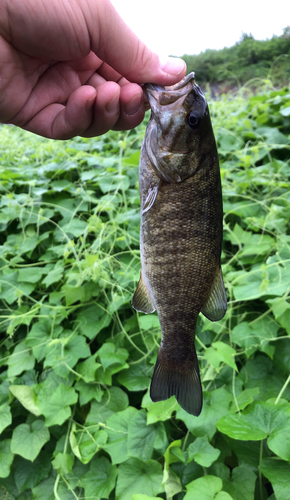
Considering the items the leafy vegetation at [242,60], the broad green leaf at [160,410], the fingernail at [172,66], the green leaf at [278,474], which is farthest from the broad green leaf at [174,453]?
the leafy vegetation at [242,60]

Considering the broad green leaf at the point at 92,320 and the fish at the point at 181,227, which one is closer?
the fish at the point at 181,227

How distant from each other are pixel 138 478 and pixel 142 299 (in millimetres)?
928

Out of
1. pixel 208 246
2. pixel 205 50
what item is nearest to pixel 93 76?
pixel 208 246

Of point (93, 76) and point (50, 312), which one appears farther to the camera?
point (50, 312)

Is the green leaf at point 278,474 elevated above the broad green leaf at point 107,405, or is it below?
above

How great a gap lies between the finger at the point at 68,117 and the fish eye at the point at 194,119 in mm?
453

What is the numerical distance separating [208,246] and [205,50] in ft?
41.9

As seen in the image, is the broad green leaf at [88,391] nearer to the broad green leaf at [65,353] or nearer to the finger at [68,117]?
the broad green leaf at [65,353]

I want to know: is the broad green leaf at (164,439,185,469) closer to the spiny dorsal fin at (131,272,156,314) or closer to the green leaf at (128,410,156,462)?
the green leaf at (128,410,156,462)

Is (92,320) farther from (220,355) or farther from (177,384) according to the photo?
(177,384)

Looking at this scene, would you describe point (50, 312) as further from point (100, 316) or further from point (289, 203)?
point (289, 203)

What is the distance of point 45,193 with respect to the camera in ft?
9.21

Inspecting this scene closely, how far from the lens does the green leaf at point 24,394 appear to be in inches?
68.9

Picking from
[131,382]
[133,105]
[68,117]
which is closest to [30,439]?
[131,382]
